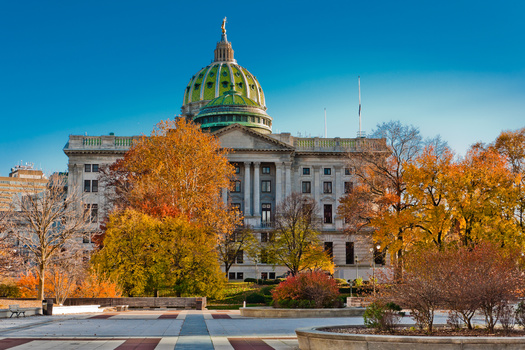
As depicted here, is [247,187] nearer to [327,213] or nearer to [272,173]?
[272,173]

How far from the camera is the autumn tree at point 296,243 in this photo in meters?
80.1

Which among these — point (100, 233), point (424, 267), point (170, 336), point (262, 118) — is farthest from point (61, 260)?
point (262, 118)

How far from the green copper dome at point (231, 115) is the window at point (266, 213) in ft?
70.7

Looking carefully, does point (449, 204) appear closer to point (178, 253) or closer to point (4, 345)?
point (178, 253)

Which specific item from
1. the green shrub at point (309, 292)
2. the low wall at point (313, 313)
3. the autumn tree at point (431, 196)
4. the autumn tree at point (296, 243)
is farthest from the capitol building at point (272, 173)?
the low wall at point (313, 313)

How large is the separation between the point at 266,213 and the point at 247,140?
12245 mm

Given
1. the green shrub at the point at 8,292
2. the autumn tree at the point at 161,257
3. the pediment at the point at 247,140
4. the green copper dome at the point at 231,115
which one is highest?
the green copper dome at the point at 231,115

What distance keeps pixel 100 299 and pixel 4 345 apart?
22806 mm

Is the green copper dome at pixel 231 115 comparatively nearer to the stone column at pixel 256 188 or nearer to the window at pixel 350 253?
the stone column at pixel 256 188

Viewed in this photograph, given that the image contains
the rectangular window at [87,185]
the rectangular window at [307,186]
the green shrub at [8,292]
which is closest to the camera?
the green shrub at [8,292]

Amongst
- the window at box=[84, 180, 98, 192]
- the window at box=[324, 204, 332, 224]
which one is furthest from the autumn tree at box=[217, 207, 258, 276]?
the window at box=[84, 180, 98, 192]

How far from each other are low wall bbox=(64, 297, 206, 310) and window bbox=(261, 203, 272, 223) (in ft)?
198

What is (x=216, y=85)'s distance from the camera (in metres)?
150

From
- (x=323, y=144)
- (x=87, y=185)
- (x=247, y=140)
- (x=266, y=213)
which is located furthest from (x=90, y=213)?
(x=323, y=144)
